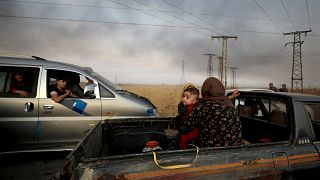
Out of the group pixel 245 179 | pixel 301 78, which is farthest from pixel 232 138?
pixel 301 78

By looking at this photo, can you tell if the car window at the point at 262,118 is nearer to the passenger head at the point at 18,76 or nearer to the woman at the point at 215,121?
the woman at the point at 215,121

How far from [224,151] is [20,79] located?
14.6ft

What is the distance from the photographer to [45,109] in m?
5.79

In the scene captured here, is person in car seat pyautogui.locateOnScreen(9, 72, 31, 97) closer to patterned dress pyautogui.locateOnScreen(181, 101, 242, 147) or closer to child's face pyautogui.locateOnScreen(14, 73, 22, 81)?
child's face pyautogui.locateOnScreen(14, 73, 22, 81)

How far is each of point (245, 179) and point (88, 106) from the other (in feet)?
12.7

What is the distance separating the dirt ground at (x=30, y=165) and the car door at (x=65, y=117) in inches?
13.3

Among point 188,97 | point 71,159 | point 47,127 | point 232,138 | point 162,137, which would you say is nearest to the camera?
point 71,159

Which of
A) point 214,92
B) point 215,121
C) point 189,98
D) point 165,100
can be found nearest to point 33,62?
point 189,98

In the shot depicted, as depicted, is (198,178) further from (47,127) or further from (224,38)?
(224,38)

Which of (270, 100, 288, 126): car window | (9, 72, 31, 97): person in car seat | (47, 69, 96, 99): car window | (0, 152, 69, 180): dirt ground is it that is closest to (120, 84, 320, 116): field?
(47, 69, 96, 99): car window

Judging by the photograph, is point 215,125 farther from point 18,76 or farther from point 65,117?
point 18,76

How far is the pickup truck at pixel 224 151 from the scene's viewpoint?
254 cm

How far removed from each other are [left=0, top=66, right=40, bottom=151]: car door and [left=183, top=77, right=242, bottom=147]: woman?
3.43 meters

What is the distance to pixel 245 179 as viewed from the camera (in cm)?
302
